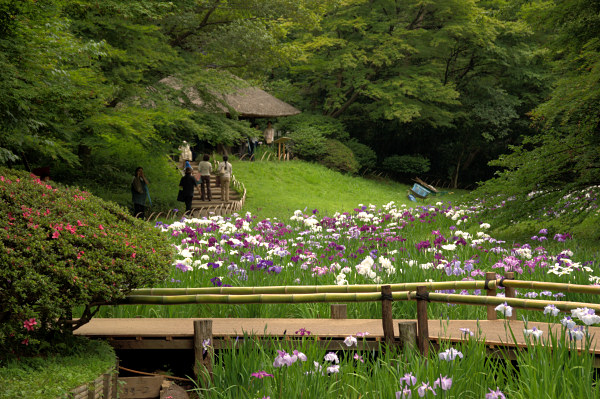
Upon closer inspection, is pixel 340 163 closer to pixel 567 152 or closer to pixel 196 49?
pixel 196 49

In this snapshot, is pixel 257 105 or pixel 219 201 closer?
pixel 219 201

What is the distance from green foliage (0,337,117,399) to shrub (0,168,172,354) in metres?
0.16

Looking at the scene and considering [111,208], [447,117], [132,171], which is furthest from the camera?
[447,117]

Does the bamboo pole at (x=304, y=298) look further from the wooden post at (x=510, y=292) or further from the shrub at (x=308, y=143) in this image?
the shrub at (x=308, y=143)

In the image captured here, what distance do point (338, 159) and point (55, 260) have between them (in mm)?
26891

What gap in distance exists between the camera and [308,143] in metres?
31.0

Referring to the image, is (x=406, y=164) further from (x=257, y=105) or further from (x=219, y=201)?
(x=219, y=201)

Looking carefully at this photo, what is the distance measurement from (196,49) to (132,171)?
15.4ft

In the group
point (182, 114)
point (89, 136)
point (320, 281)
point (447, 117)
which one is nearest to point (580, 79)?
point (320, 281)

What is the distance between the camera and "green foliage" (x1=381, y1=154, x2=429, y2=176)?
112 ft

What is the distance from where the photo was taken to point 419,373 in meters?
3.60

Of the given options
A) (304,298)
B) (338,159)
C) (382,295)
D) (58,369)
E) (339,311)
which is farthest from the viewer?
(338,159)

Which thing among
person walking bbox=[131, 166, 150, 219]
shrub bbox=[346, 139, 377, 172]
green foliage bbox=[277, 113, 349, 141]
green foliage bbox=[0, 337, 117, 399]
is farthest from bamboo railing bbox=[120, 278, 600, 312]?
shrub bbox=[346, 139, 377, 172]

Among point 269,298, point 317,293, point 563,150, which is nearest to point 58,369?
point 269,298
